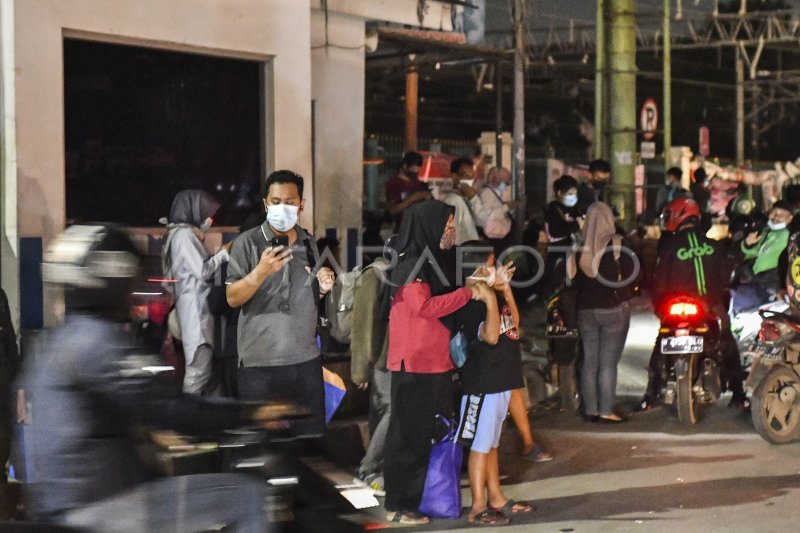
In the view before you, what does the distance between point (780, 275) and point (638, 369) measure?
2.34 meters

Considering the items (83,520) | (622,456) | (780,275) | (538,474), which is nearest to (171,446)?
(83,520)

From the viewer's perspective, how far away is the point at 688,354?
1064 centimetres

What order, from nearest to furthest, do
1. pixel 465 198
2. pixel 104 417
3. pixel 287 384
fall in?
pixel 104 417
pixel 287 384
pixel 465 198

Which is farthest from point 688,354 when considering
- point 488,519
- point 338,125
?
point 338,125

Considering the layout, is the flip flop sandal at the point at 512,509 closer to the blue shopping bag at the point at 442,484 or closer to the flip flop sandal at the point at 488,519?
the flip flop sandal at the point at 488,519

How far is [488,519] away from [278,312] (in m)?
1.92

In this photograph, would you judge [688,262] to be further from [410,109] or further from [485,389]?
[410,109]

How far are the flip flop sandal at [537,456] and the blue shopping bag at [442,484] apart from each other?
1755mm

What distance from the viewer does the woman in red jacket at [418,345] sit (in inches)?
299

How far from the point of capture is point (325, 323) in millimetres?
8906

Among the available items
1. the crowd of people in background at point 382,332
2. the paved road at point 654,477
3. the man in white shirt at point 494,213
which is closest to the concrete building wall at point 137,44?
the crowd of people in background at point 382,332

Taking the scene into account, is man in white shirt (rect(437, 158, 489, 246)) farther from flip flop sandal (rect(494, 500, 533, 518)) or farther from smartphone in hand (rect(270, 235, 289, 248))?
smartphone in hand (rect(270, 235, 289, 248))

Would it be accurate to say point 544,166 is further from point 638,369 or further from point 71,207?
point 71,207

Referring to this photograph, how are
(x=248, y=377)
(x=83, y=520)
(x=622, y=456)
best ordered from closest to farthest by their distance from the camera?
(x=83, y=520) → (x=248, y=377) → (x=622, y=456)
